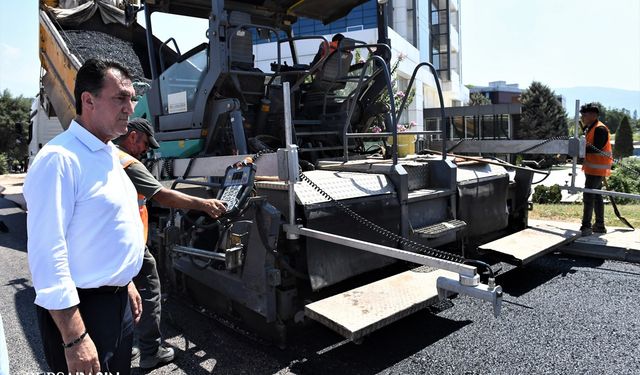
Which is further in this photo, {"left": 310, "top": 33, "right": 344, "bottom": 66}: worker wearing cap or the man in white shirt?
{"left": 310, "top": 33, "right": 344, "bottom": 66}: worker wearing cap

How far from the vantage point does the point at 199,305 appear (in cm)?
436

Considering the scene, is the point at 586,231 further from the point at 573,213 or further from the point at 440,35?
the point at 440,35

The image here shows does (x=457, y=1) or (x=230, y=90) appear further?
(x=457, y=1)

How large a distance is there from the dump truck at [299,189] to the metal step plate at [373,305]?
1 cm

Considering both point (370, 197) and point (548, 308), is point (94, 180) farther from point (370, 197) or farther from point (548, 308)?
point (548, 308)

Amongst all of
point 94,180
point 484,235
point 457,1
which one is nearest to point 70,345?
point 94,180

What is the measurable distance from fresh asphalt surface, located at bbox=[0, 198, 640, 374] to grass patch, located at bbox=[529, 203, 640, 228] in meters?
3.07

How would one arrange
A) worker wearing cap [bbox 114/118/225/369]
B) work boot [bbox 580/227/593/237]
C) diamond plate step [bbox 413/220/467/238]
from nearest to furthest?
1. worker wearing cap [bbox 114/118/225/369]
2. diamond plate step [bbox 413/220/467/238]
3. work boot [bbox 580/227/593/237]

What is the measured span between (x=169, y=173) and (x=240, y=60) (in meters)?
1.39

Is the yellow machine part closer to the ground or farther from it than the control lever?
farther from it

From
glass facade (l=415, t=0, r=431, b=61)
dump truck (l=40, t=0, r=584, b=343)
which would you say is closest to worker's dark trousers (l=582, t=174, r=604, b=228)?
dump truck (l=40, t=0, r=584, b=343)

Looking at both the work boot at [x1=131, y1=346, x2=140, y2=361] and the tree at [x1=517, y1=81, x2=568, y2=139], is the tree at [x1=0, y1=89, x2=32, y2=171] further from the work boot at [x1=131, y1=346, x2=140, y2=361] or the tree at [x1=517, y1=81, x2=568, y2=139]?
the work boot at [x1=131, y1=346, x2=140, y2=361]

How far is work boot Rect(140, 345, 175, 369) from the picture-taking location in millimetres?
3361

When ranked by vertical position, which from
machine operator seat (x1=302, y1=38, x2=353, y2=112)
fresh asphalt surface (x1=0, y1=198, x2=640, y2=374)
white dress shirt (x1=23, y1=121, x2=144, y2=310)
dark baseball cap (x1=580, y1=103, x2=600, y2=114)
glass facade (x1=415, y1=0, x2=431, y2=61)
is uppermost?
glass facade (x1=415, y1=0, x2=431, y2=61)
